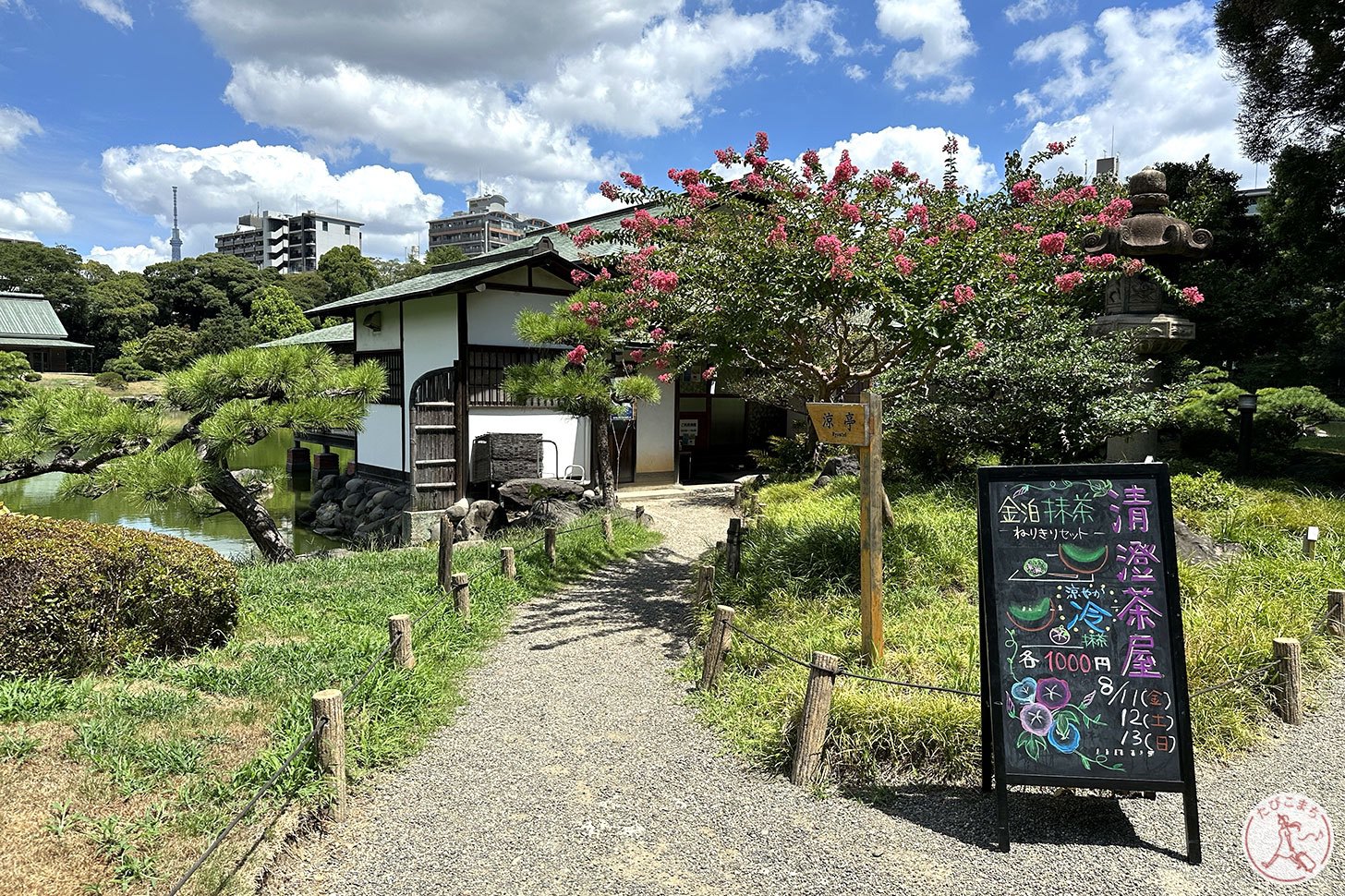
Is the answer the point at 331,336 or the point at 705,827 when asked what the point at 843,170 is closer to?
the point at 705,827

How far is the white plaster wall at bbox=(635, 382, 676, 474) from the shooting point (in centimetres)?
1541

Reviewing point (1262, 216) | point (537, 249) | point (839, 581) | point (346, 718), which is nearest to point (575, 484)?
point (537, 249)

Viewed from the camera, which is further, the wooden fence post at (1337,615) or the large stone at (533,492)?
the large stone at (533,492)

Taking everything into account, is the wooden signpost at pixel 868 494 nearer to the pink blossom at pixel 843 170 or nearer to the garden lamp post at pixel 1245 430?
the pink blossom at pixel 843 170

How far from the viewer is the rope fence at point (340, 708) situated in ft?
11.0

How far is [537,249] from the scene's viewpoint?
1324 centimetres

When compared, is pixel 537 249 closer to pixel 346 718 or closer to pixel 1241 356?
pixel 346 718

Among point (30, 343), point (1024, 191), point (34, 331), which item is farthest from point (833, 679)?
point (34, 331)

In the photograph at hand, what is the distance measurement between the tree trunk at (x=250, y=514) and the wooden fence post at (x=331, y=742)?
6.53 meters

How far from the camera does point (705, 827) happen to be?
377 centimetres

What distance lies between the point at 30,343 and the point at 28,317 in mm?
2278

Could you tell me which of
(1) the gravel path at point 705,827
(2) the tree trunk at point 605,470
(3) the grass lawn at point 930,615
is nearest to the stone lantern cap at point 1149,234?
(3) the grass lawn at point 930,615

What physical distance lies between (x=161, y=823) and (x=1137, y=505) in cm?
453

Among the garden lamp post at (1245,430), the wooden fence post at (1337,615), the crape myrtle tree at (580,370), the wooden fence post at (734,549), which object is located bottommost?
the wooden fence post at (1337,615)
